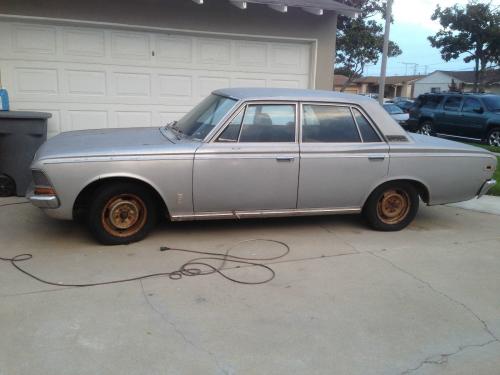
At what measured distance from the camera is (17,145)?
262 inches

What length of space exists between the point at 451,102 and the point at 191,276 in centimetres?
1446

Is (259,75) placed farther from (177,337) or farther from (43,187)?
(177,337)

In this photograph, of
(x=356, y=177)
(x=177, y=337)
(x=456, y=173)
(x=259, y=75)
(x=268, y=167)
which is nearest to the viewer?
(x=177, y=337)

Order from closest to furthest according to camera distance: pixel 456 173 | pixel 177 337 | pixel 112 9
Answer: pixel 177 337
pixel 456 173
pixel 112 9

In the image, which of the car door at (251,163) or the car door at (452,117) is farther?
the car door at (452,117)

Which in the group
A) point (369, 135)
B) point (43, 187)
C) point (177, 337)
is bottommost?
point (177, 337)

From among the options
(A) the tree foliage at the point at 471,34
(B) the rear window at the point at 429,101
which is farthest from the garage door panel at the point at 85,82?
(A) the tree foliage at the point at 471,34

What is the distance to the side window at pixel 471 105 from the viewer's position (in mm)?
15211

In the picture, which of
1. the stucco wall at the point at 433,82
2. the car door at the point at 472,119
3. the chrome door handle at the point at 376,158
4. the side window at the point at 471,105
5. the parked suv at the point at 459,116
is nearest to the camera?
the chrome door handle at the point at 376,158

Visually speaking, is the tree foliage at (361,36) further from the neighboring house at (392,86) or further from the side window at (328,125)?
the neighboring house at (392,86)

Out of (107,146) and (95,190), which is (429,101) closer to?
(107,146)

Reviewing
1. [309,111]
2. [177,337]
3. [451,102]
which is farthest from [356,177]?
[451,102]

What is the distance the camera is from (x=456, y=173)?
18.9ft

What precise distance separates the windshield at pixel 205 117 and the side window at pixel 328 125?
2.92 ft
